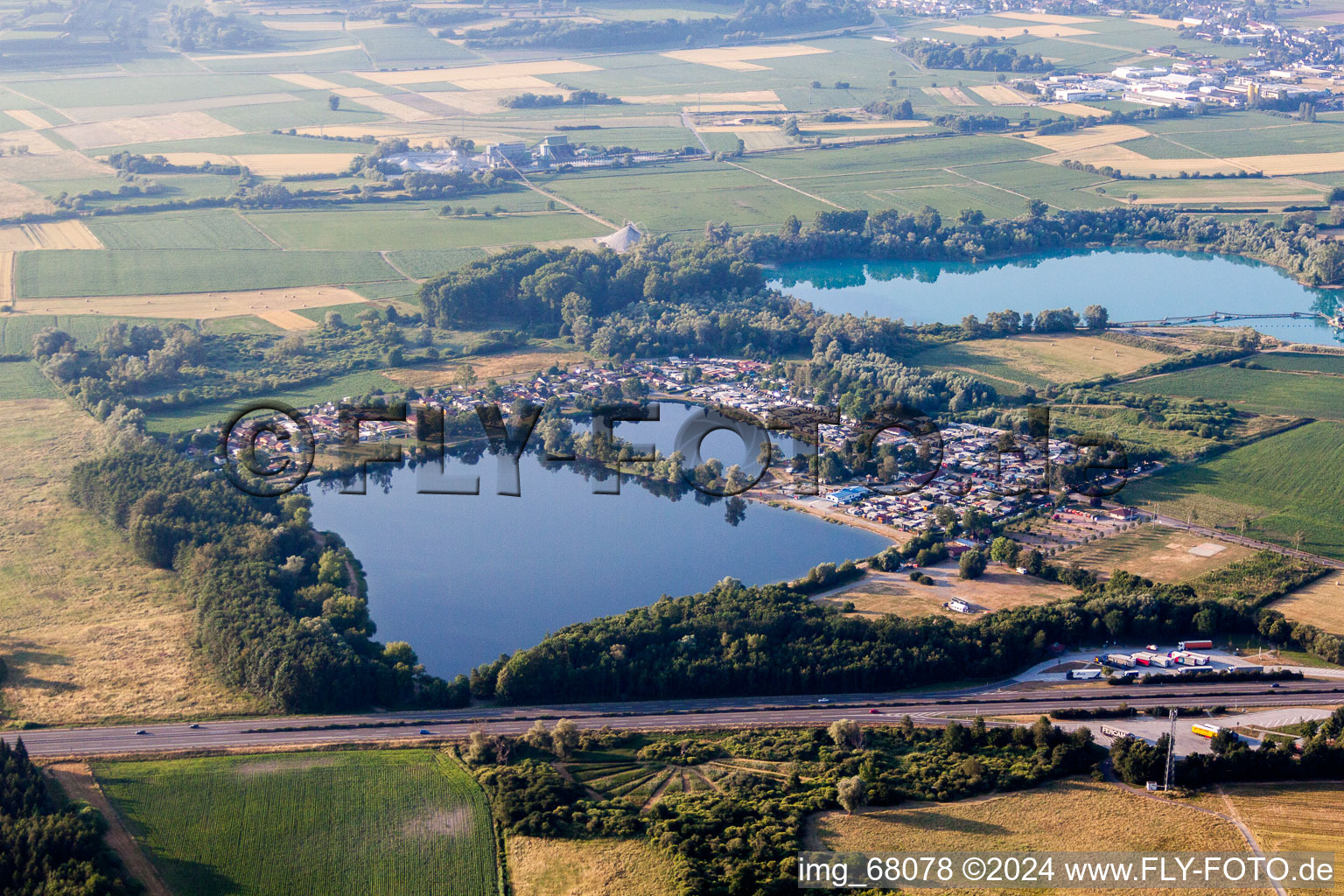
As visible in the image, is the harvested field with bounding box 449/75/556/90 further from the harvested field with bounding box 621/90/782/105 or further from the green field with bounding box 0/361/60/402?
the green field with bounding box 0/361/60/402

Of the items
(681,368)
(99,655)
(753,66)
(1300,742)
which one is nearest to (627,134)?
(753,66)


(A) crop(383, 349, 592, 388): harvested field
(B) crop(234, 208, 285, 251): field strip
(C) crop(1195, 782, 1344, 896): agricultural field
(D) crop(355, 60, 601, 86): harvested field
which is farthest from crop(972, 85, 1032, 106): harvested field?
(C) crop(1195, 782, 1344, 896): agricultural field

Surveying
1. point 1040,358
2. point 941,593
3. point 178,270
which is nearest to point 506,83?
point 178,270

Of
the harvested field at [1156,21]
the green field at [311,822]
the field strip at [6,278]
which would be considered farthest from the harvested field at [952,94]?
the green field at [311,822]

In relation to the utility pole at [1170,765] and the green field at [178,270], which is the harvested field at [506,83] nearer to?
the green field at [178,270]

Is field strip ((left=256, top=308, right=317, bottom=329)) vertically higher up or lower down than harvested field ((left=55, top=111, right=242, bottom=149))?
lower down

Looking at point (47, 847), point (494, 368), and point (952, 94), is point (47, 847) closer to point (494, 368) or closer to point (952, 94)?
point (494, 368)

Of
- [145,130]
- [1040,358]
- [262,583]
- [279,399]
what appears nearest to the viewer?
[262,583]
